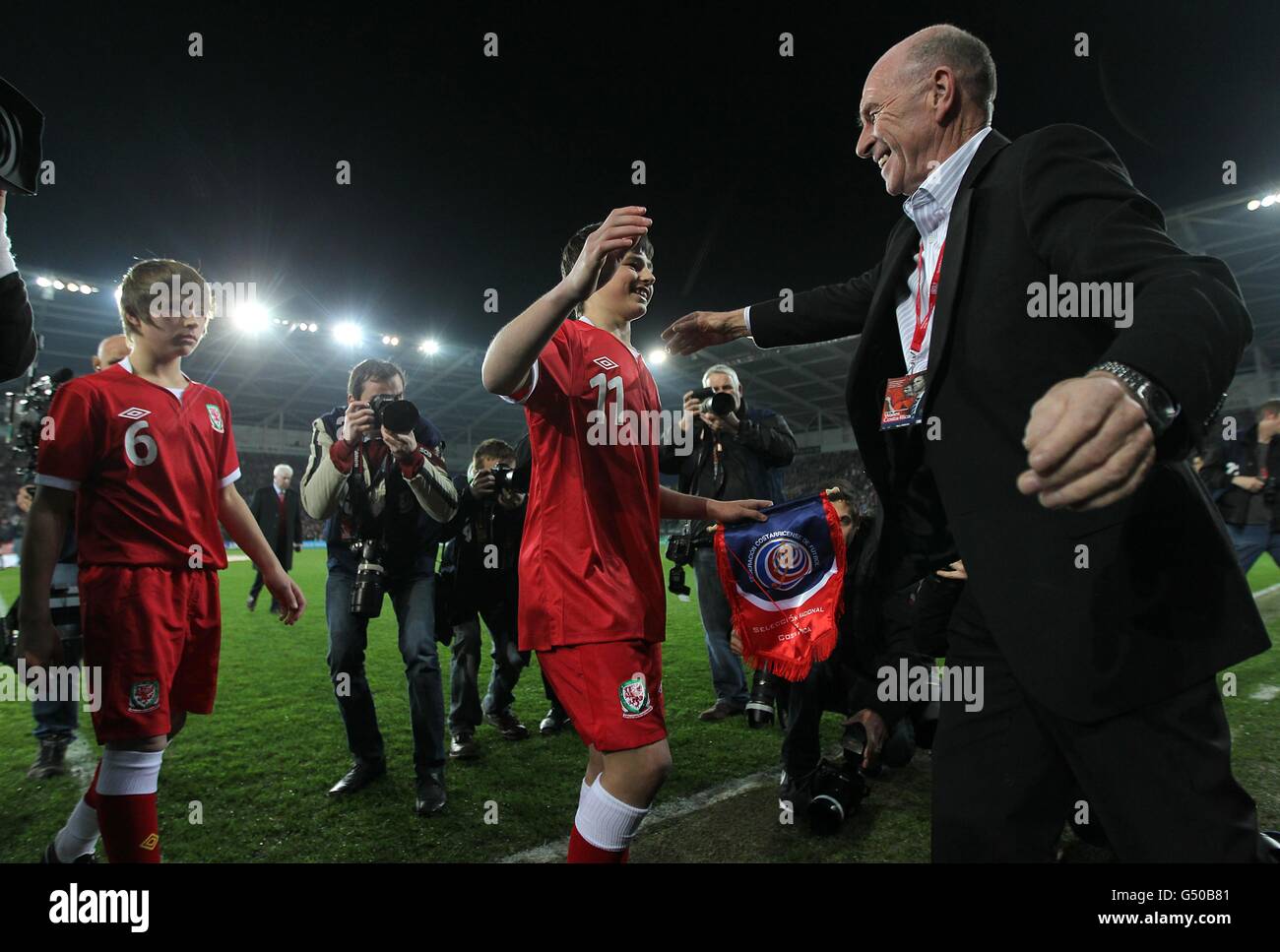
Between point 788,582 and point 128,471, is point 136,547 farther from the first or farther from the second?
point 788,582

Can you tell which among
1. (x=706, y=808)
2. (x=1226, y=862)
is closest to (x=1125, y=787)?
(x=1226, y=862)

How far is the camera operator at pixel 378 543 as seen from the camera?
307 centimetres

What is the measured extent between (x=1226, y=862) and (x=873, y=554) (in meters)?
0.73

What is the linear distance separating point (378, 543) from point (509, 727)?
1634 millimetres

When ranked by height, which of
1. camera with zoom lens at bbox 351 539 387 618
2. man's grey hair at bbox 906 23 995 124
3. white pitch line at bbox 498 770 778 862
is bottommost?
white pitch line at bbox 498 770 778 862

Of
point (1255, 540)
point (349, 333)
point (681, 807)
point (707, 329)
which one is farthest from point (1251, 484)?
point (349, 333)

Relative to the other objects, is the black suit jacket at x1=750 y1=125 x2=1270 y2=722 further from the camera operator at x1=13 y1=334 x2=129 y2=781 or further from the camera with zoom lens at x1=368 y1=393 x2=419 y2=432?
the camera operator at x1=13 y1=334 x2=129 y2=781

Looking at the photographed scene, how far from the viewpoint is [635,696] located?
5.75 ft

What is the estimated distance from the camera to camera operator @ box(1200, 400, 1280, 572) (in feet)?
19.8

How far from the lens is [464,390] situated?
33.8 metres

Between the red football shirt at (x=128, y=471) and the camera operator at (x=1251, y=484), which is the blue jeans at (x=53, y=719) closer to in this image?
the red football shirt at (x=128, y=471)

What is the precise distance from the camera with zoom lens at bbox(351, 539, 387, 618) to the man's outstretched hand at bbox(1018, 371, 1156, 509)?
280 centimetres

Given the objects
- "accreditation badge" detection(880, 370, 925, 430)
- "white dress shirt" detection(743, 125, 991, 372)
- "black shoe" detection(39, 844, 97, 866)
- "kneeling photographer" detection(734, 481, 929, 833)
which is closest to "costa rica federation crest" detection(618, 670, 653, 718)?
"kneeling photographer" detection(734, 481, 929, 833)

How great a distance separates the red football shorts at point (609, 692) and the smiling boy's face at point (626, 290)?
100 centimetres
